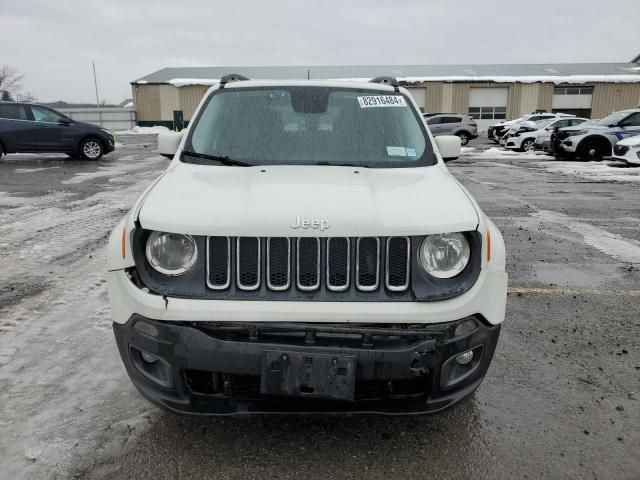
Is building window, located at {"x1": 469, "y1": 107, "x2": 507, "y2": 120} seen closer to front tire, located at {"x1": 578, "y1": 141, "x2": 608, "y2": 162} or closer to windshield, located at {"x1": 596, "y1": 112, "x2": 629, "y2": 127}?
windshield, located at {"x1": 596, "y1": 112, "x2": 629, "y2": 127}

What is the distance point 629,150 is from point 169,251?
16.7 m

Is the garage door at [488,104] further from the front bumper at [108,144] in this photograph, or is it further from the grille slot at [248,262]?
the grille slot at [248,262]

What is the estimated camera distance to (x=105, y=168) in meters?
14.8

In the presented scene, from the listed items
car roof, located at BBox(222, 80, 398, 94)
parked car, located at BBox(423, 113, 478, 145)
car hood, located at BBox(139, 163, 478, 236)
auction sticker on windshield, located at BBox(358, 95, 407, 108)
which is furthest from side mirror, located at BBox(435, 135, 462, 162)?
parked car, located at BBox(423, 113, 478, 145)

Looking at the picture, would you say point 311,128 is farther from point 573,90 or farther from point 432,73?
point 432,73

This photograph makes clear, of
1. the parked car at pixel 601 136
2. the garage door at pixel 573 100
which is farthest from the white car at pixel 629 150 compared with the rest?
the garage door at pixel 573 100

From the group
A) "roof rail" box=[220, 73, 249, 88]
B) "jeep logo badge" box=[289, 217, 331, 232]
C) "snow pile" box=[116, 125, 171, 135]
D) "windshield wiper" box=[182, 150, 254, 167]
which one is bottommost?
"snow pile" box=[116, 125, 171, 135]

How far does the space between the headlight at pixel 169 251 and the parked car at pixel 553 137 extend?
19.5 m

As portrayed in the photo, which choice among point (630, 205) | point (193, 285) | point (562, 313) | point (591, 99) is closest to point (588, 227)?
point (630, 205)

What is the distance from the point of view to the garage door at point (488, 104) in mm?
45031

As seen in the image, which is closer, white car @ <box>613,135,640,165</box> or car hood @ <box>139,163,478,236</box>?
car hood @ <box>139,163,478,236</box>

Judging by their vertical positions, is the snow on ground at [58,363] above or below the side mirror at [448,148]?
below

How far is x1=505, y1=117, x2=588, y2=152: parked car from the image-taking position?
2262cm

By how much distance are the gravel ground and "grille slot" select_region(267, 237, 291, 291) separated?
0.83m
